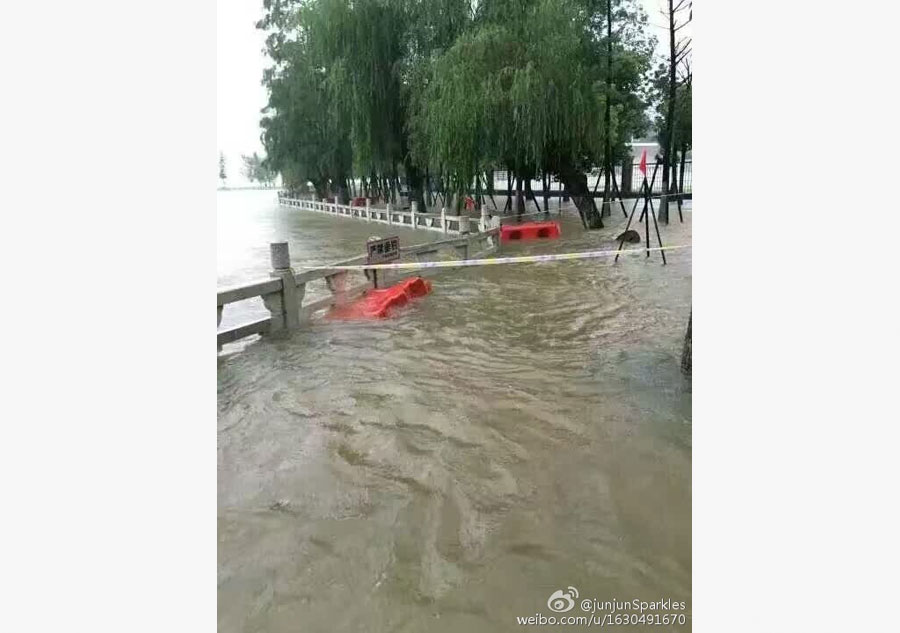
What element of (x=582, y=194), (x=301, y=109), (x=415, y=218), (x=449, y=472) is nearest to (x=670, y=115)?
(x=449, y=472)

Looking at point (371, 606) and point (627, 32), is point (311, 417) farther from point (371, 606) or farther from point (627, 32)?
point (627, 32)

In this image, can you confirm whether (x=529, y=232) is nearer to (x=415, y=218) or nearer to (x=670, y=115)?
(x=415, y=218)

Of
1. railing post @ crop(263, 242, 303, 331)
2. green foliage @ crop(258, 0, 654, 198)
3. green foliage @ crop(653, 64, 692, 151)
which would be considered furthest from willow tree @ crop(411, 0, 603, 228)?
railing post @ crop(263, 242, 303, 331)

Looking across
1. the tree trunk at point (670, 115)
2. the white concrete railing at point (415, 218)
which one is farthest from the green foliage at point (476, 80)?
the tree trunk at point (670, 115)

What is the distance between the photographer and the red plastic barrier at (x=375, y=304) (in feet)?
17.8

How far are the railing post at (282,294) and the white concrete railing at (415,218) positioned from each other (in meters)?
5.80

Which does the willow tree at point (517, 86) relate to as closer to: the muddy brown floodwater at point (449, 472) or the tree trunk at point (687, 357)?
the muddy brown floodwater at point (449, 472)

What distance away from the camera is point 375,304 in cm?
555

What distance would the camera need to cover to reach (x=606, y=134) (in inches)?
415

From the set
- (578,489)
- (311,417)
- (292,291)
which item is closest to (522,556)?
(578,489)

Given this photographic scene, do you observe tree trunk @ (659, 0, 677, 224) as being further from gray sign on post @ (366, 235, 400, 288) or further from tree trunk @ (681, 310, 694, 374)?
gray sign on post @ (366, 235, 400, 288)

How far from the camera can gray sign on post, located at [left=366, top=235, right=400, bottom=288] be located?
6211mm

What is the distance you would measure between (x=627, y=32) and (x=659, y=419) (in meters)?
8.43

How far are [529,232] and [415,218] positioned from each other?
3.99 meters
